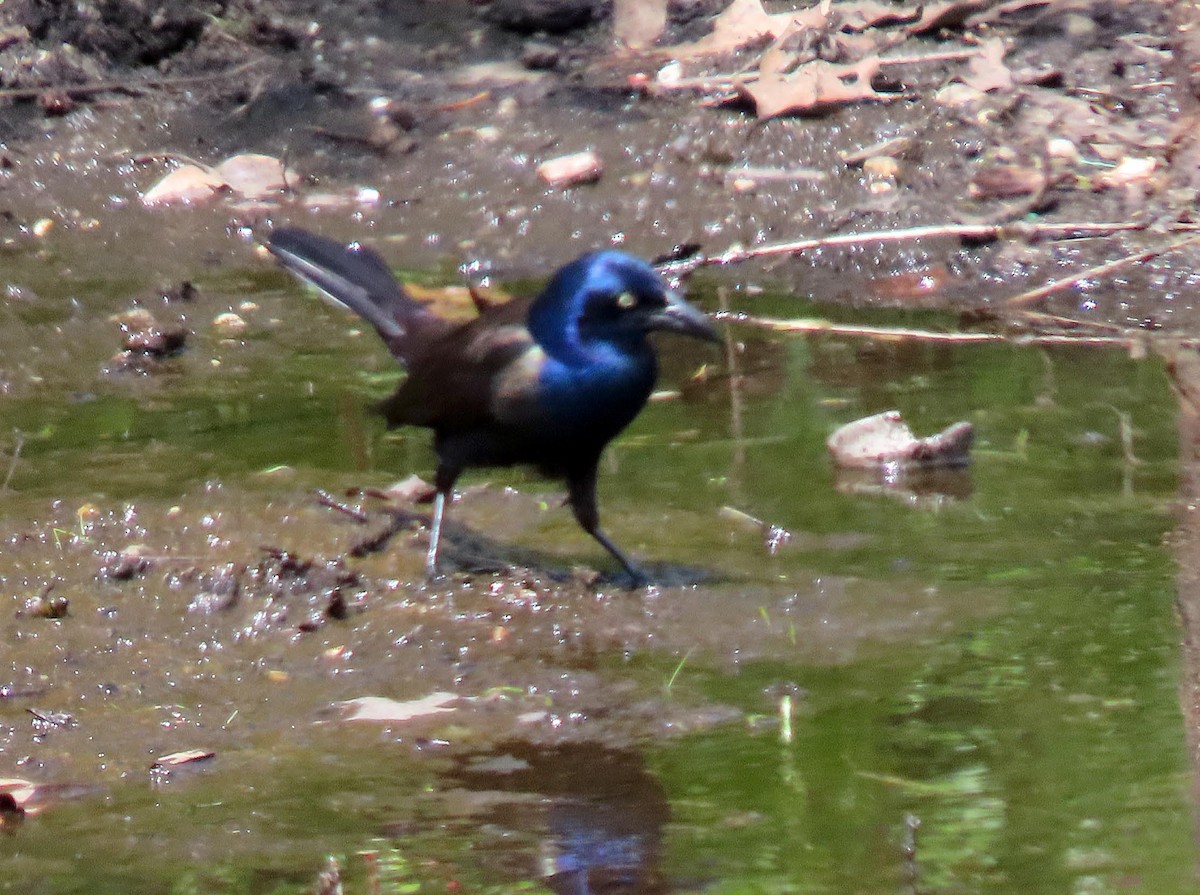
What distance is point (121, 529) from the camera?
5.19m

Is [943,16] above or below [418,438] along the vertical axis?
above

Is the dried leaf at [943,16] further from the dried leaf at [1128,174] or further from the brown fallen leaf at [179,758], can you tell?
the brown fallen leaf at [179,758]

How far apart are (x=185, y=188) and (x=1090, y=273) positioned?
3845 mm

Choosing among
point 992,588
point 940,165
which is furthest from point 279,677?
point 940,165

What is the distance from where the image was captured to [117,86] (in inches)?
372

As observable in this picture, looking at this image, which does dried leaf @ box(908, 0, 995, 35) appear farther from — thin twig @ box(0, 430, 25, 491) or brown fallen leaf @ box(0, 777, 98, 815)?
brown fallen leaf @ box(0, 777, 98, 815)

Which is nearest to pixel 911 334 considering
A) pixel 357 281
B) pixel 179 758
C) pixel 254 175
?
pixel 357 281

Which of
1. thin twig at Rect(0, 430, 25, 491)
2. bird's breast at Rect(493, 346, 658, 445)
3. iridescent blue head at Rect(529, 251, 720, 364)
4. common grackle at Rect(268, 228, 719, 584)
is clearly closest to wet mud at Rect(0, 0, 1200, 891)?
thin twig at Rect(0, 430, 25, 491)

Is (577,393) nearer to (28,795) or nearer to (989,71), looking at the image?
(28,795)

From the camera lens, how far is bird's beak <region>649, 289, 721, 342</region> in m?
4.93

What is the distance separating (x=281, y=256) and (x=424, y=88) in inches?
136

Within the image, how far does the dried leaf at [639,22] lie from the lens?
9547 mm

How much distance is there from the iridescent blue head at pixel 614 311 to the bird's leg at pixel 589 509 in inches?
13.8

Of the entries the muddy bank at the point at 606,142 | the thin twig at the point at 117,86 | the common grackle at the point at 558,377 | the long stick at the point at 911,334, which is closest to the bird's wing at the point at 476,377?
the common grackle at the point at 558,377
